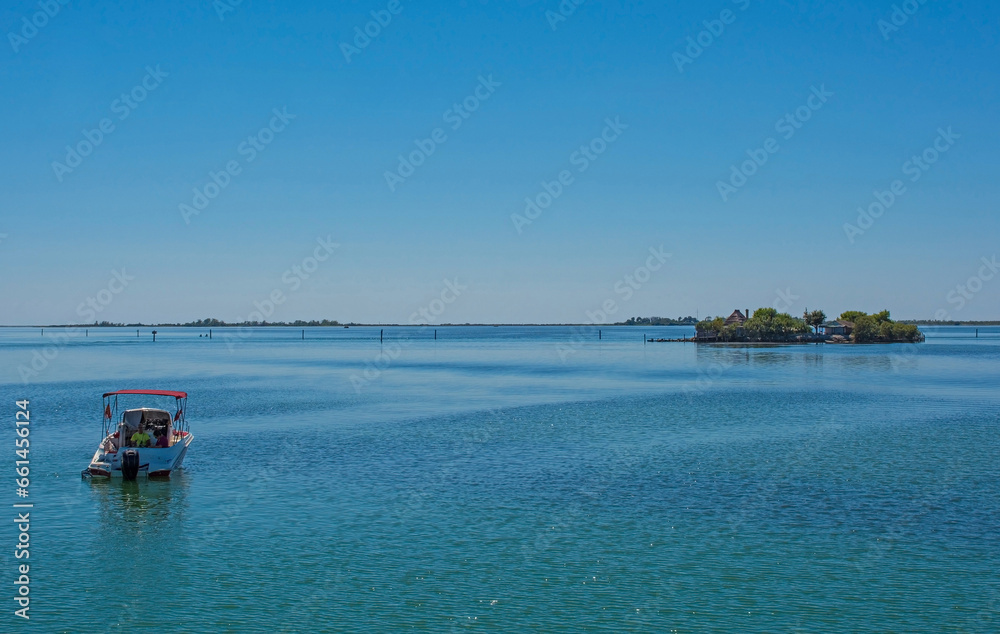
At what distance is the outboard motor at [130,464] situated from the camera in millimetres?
31906

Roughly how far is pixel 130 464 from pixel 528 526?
18.3 m

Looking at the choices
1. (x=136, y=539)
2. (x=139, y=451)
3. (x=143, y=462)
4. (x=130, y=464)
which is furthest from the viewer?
(x=143, y=462)

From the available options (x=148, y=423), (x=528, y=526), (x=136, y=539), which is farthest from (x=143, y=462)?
(x=528, y=526)

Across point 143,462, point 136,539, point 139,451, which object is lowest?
point 136,539

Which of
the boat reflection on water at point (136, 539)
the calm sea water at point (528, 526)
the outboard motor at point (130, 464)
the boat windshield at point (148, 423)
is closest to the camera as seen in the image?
the calm sea water at point (528, 526)

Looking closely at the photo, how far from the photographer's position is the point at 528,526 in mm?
24688

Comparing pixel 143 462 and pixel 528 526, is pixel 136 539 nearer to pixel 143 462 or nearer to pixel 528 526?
pixel 143 462

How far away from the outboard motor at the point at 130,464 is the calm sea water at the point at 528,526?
47 centimetres

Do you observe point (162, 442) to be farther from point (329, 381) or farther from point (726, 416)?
point (329, 381)

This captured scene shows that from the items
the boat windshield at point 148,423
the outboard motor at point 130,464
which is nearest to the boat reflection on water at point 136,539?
the outboard motor at point 130,464

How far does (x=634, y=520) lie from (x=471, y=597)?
8.33 m

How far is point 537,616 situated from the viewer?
58.1 feet

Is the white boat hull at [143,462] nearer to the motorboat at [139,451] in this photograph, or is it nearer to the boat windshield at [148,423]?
the motorboat at [139,451]

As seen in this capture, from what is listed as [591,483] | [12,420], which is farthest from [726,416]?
[12,420]
